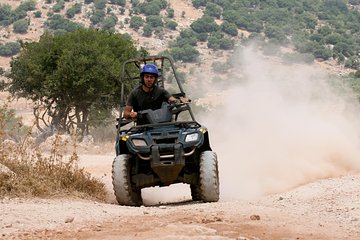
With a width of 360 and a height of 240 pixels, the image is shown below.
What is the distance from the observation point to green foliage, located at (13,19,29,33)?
108 metres

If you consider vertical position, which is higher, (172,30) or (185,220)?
(185,220)

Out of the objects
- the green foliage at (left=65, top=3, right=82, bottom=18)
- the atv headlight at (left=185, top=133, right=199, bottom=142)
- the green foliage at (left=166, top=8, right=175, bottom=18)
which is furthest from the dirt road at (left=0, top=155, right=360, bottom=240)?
the green foliage at (left=166, top=8, right=175, bottom=18)

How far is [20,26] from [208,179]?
101844 millimetres

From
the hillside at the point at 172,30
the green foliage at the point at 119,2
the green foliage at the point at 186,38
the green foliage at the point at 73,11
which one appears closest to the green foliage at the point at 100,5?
the hillside at the point at 172,30

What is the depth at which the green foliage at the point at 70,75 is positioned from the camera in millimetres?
36438

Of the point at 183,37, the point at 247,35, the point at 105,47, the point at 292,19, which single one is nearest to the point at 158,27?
the point at 183,37

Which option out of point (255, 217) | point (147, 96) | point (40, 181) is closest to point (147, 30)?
point (147, 96)

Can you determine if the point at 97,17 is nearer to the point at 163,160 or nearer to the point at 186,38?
the point at 186,38

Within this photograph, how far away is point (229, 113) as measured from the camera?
2075 cm

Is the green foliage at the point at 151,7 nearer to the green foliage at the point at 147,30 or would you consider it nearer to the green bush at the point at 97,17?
the green foliage at the point at 147,30

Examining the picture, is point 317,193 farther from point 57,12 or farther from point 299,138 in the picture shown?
point 57,12

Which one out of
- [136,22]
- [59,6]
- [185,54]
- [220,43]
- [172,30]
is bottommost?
[220,43]

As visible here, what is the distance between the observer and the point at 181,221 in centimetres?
756

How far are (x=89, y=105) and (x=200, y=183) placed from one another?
28.9 metres
